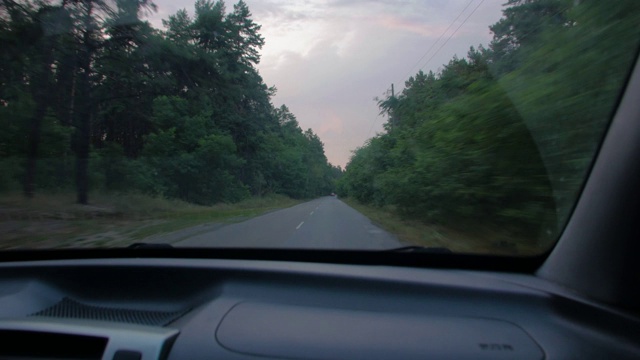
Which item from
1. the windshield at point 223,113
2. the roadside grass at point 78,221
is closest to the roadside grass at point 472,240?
the windshield at point 223,113

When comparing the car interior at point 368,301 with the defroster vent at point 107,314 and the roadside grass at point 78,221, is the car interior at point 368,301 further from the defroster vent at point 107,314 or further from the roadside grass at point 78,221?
the roadside grass at point 78,221

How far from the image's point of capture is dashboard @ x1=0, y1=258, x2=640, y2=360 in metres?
2.41

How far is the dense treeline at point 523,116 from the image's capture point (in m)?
3.85

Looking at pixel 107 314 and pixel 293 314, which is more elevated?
pixel 293 314

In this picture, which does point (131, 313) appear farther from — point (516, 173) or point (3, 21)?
point (3, 21)

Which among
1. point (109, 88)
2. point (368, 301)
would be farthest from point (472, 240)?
point (109, 88)

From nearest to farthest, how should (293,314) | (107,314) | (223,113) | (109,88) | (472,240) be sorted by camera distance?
(293,314)
(107,314)
(472,240)
(109,88)
(223,113)

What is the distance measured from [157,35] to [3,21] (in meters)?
2.47

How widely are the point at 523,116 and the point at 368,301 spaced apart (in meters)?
3.77

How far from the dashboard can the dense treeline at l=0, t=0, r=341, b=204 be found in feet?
11.2

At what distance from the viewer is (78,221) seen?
36.0 ft

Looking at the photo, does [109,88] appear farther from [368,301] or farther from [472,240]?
[368,301]

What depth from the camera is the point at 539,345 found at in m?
2.48

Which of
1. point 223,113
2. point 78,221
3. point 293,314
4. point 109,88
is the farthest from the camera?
point 223,113
